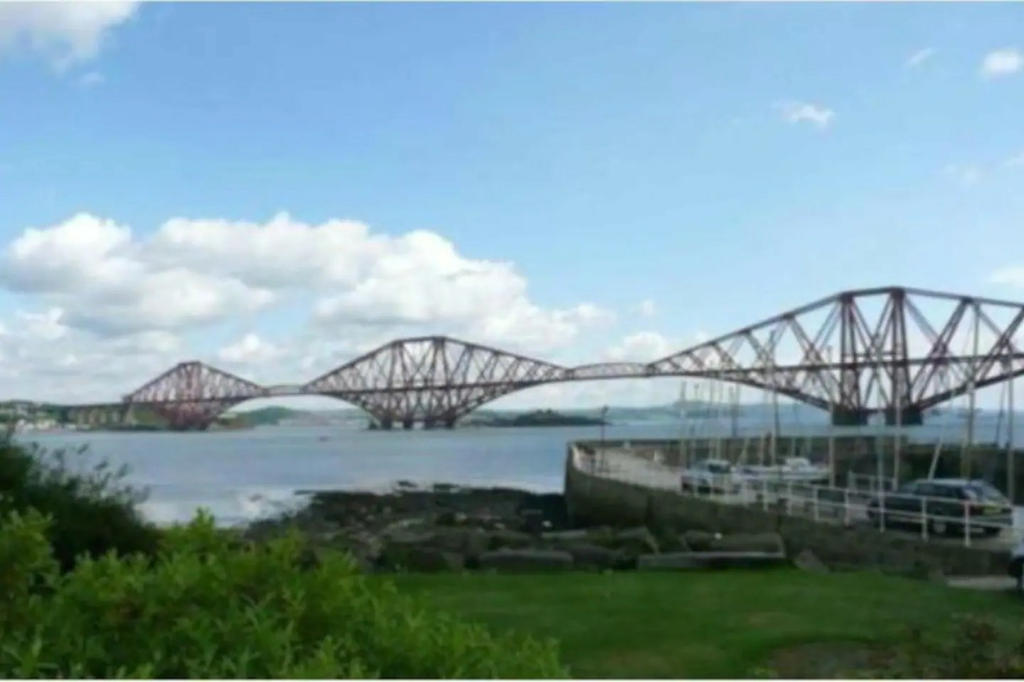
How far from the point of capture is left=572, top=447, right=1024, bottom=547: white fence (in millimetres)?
21891

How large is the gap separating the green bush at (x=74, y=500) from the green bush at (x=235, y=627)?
5.98 m

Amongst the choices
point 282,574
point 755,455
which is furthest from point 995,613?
point 755,455

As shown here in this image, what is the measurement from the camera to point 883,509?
901 inches

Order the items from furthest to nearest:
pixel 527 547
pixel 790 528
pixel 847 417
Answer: pixel 847 417
pixel 790 528
pixel 527 547

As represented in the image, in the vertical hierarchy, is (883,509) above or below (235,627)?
below

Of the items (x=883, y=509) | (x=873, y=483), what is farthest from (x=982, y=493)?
(x=873, y=483)

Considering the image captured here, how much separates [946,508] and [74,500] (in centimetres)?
1882

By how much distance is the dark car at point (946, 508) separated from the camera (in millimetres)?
22625

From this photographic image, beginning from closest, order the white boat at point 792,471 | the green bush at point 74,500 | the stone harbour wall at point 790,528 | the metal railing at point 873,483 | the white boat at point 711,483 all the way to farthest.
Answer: the green bush at point 74,500, the stone harbour wall at point 790,528, the white boat at point 711,483, the metal railing at point 873,483, the white boat at point 792,471

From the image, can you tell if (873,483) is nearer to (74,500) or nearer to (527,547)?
(527,547)

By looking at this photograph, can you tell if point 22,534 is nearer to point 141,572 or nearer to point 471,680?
point 141,572

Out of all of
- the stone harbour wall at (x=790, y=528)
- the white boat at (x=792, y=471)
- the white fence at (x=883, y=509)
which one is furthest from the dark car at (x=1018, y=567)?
the white boat at (x=792, y=471)

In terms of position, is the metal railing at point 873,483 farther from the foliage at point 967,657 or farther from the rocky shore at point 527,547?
the foliage at point 967,657

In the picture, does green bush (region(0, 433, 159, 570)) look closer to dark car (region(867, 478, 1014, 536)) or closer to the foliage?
the foliage
